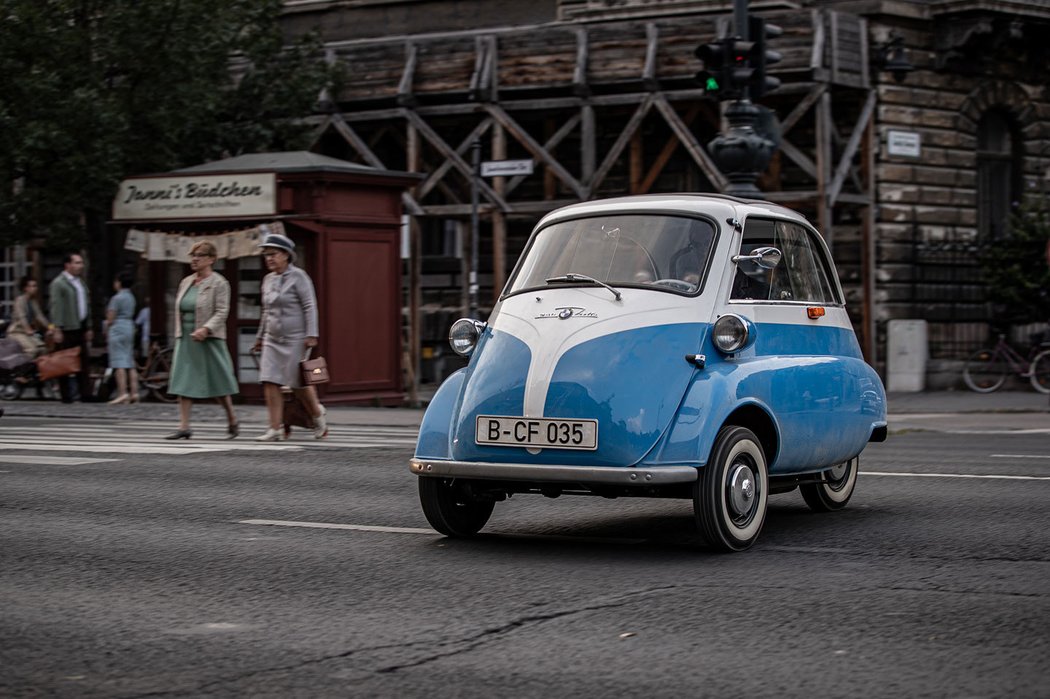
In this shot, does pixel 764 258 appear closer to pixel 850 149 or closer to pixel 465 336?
pixel 465 336

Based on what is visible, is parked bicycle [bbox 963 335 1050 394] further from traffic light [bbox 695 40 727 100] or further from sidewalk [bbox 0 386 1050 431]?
traffic light [bbox 695 40 727 100]

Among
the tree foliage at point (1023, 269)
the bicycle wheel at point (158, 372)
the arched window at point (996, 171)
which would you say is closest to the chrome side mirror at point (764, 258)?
the bicycle wheel at point (158, 372)

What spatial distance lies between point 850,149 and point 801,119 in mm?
1395

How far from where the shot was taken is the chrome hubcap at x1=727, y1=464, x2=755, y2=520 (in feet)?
25.0

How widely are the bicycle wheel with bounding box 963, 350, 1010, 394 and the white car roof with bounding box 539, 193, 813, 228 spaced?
16247 mm

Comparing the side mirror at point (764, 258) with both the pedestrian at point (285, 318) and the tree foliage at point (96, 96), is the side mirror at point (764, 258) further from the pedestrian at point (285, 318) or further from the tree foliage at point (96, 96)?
the tree foliage at point (96, 96)

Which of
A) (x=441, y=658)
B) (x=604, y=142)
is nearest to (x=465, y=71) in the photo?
(x=604, y=142)

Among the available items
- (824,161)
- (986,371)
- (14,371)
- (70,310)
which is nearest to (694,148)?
(824,161)

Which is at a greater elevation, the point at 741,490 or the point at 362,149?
the point at 362,149

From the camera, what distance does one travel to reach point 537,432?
759 cm

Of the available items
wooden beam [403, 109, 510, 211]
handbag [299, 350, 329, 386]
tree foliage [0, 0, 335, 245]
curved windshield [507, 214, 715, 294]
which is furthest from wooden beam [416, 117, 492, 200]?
curved windshield [507, 214, 715, 294]

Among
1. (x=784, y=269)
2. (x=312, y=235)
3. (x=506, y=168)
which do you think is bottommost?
(x=784, y=269)

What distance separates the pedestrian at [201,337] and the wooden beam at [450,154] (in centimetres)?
937

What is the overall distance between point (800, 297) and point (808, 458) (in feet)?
2.98
